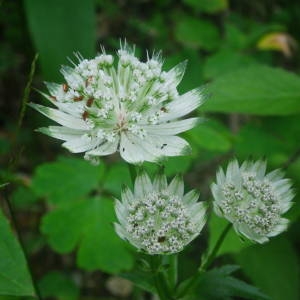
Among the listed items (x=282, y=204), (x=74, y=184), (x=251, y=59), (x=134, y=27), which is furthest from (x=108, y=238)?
(x=134, y=27)

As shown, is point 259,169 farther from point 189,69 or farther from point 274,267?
point 189,69

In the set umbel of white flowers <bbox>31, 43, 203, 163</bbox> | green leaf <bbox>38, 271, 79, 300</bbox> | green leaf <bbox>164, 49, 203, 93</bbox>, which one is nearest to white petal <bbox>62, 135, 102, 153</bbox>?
umbel of white flowers <bbox>31, 43, 203, 163</bbox>

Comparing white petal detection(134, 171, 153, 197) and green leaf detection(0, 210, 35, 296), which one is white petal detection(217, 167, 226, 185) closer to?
white petal detection(134, 171, 153, 197)

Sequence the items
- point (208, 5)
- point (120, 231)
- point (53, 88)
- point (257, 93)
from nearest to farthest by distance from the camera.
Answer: point (120, 231) → point (53, 88) → point (257, 93) → point (208, 5)

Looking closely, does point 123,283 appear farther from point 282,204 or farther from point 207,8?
point 207,8

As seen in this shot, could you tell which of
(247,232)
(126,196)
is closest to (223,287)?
(247,232)

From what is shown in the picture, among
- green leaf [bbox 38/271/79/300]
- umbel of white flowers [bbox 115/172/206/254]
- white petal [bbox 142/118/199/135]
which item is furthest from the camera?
green leaf [bbox 38/271/79/300]
